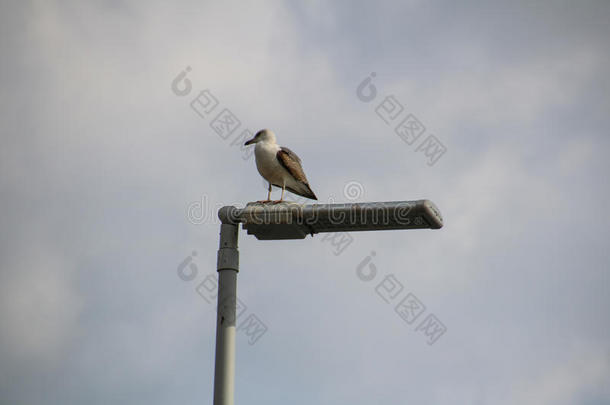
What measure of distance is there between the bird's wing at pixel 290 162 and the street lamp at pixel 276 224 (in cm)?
294

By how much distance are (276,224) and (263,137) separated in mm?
3726

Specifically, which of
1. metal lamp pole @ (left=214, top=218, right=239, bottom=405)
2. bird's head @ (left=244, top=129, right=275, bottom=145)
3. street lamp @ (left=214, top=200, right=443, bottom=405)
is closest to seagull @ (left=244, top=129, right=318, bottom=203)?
bird's head @ (left=244, top=129, right=275, bottom=145)

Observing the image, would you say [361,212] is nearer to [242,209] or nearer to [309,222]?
[309,222]

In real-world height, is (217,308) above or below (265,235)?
below

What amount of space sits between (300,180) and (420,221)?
387 cm

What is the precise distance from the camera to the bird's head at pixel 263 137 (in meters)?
9.69

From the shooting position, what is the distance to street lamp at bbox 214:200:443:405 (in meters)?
5.81

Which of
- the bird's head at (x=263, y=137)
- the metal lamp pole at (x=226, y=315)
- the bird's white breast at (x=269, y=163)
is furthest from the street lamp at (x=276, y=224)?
the bird's head at (x=263, y=137)

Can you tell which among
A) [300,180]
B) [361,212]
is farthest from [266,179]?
[361,212]

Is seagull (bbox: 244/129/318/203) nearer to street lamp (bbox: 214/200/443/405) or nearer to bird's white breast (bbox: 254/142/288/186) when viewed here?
bird's white breast (bbox: 254/142/288/186)

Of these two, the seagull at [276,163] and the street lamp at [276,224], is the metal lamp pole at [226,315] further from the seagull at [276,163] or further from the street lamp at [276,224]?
the seagull at [276,163]

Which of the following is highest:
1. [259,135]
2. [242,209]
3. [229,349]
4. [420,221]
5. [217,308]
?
[259,135]

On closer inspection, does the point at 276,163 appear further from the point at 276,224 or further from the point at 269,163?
the point at 276,224

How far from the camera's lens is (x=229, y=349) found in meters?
5.86
